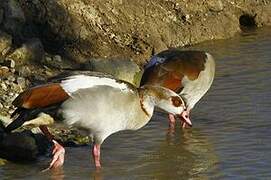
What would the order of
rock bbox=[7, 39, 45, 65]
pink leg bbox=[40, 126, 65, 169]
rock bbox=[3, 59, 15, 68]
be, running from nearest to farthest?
1. pink leg bbox=[40, 126, 65, 169]
2. rock bbox=[3, 59, 15, 68]
3. rock bbox=[7, 39, 45, 65]

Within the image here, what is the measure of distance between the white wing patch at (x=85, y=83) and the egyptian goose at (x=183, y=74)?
1595mm

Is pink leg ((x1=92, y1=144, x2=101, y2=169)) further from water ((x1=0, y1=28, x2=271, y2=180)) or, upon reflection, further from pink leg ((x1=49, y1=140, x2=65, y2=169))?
pink leg ((x1=49, y1=140, x2=65, y2=169))

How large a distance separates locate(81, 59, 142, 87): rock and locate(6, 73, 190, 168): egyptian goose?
346 cm

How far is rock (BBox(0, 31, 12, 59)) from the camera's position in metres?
12.0

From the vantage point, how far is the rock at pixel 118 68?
11.6 meters

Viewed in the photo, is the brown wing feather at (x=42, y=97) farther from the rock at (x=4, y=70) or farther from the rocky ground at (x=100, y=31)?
the rock at (x=4, y=70)

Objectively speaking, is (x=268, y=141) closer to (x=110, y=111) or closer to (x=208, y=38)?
(x=110, y=111)

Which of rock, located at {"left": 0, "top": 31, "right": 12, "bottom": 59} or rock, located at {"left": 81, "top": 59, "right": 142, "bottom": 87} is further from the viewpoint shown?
rock, located at {"left": 0, "top": 31, "right": 12, "bottom": 59}

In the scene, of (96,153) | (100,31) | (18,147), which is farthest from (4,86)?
(100,31)

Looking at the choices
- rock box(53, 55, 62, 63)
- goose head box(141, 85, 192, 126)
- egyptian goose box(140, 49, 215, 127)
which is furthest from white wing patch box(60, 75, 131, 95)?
rock box(53, 55, 62, 63)

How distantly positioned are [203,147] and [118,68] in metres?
2.93

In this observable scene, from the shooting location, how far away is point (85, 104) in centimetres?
782

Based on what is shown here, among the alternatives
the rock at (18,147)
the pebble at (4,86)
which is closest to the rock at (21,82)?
the pebble at (4,86)

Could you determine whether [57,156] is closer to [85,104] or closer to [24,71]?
[85,104]
